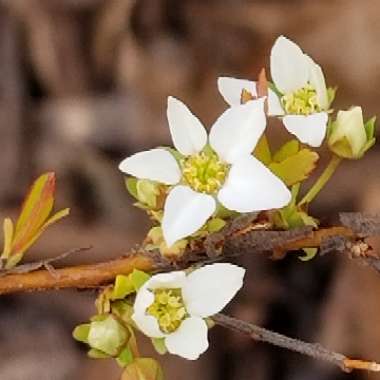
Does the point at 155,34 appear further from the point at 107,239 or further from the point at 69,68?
the point at 107,239

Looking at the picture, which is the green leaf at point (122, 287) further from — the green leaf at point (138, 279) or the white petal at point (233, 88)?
the white petal at point (233, 88)

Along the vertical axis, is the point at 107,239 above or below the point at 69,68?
below

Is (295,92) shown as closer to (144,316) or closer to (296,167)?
(296,167)

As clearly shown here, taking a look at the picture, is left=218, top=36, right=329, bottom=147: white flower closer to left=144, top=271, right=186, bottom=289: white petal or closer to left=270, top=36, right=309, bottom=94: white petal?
left=270, top=36, right=309, bottom=94: white petal

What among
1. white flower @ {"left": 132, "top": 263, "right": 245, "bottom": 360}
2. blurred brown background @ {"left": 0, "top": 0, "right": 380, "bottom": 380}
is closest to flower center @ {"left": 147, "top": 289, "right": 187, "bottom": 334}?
white flower @ {"left": 132, "top": 263, "right": 245, "bottom": 360}

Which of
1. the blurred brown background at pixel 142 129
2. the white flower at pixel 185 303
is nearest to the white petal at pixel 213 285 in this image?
the white flower at pixel 185 303

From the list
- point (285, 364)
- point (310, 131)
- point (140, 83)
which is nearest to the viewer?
point (310, 131)

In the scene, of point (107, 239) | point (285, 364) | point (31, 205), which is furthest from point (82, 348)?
point (31, 205)
